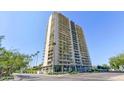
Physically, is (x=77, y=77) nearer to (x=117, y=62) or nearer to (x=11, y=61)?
(x=117, y=62)

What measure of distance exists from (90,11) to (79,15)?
20 cm

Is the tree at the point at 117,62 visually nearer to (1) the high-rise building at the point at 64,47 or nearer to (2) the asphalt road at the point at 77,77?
(2) the asphalt road at the point at 77,77

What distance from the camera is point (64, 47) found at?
4531 mm

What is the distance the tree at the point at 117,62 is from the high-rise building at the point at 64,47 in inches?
15.7

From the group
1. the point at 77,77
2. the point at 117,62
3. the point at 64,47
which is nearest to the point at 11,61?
the point at 64,47

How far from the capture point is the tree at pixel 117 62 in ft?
14.6

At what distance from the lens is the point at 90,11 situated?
4.23 meters

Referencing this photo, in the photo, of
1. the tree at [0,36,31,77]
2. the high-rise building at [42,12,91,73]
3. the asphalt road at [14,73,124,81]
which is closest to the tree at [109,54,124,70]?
the asphalt road at [14,73,124,81]

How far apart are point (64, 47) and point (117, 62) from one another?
97 cm

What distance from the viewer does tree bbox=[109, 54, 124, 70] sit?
445cm

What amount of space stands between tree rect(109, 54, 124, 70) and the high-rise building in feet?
1.31
